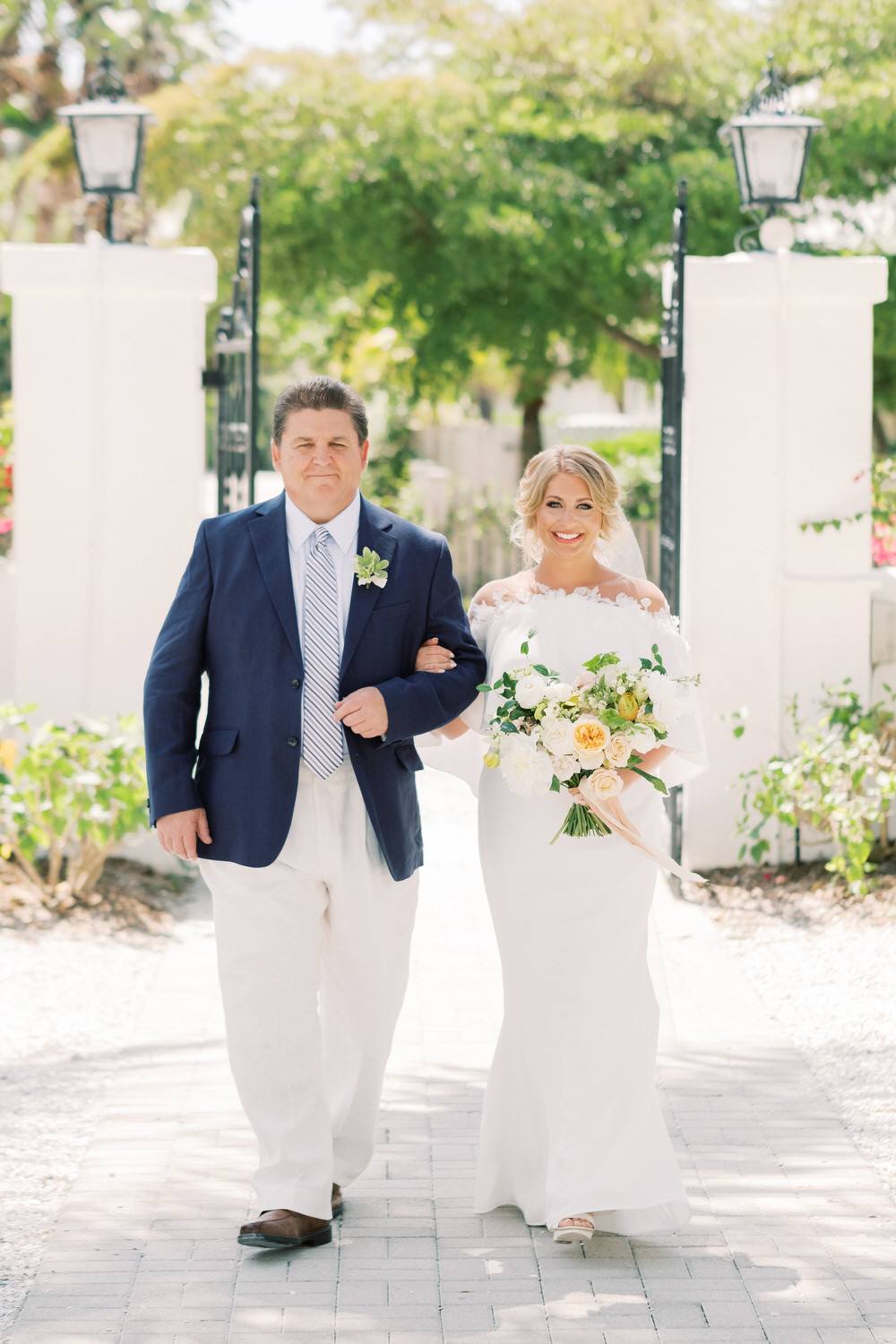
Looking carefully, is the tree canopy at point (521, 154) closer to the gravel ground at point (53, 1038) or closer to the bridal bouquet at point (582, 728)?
the gravel ground at point (53, 1038)

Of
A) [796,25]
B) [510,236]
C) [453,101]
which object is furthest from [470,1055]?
[796,25]

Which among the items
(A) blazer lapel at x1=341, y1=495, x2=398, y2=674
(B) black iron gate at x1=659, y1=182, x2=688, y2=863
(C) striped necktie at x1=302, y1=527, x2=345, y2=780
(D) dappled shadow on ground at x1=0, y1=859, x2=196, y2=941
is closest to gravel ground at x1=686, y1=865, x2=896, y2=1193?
(B) black iron gate at x1=659, y1=182, x2=688, y2=863

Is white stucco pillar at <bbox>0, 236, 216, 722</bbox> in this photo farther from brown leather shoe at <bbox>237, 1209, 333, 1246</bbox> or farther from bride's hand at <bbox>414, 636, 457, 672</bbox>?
brown leather shoe at <bbox>237, 1209, 333, 1246</bbox>

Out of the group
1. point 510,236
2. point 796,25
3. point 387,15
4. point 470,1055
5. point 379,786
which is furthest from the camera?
point 387,15

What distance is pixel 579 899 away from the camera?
4164 mm

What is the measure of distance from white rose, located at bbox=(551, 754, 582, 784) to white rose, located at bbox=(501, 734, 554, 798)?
1 centimetres

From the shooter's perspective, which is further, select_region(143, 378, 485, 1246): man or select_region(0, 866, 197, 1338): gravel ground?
select_region(0, 866, 197, 1338): gravel ground

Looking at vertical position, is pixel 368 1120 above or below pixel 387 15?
below

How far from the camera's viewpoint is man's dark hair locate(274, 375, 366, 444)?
407 centimetres

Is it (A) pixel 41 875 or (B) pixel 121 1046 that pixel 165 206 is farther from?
(B) pixel 121 1046

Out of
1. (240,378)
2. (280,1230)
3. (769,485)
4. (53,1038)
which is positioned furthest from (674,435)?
(280,1230)

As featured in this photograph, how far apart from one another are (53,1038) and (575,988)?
2.40 m

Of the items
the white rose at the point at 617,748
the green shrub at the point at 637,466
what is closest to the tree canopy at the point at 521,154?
the green shrub at the point at 637,466

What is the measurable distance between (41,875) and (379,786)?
154 inches
